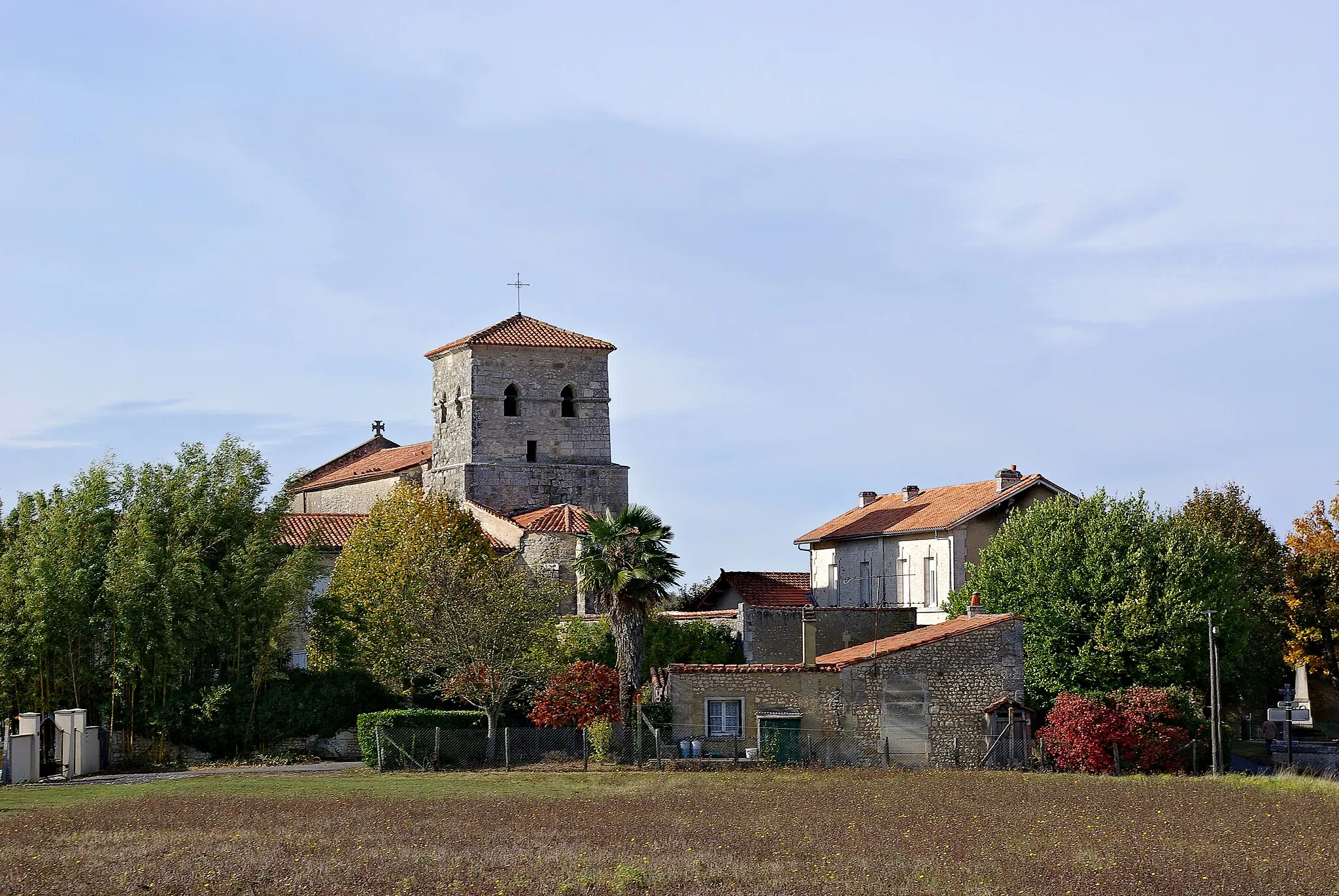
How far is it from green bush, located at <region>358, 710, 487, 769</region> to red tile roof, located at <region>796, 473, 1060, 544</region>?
779 inches

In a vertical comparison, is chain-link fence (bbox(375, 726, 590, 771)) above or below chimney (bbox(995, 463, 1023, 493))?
below

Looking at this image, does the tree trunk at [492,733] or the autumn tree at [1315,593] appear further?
the autumn tree at [1315,593]

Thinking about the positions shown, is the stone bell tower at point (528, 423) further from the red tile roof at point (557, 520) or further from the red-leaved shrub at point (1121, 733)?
the red-leaved shrub at point (1121, 733)

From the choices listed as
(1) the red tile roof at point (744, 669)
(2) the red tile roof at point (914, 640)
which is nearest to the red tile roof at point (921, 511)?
(2) the red tile roof at point (914, 640)

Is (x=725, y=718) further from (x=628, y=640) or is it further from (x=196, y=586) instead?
(x=196, y=586)

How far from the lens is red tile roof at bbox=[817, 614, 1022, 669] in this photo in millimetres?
39656

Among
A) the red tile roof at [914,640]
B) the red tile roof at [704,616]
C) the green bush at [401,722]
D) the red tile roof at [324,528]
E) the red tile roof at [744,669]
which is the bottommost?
the green bush at [401,722]

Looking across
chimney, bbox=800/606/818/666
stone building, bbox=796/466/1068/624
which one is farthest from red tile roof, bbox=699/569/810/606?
chimney, bbox=800/606/818/666

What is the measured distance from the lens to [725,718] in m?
39.6

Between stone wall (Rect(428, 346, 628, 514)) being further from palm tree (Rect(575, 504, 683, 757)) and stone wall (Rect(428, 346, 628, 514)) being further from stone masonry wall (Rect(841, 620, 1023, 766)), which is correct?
stone masonry wall (Rect(841, 620, 1023, 766))

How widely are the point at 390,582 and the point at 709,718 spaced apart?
13865mm

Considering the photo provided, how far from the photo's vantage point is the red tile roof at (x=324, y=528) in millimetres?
58781

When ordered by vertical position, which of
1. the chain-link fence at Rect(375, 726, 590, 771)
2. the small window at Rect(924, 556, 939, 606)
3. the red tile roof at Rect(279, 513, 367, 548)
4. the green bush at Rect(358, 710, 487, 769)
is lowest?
the chain-link fence at Rect(375, 726, 590, 771)

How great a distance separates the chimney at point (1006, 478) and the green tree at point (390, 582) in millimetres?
17033
